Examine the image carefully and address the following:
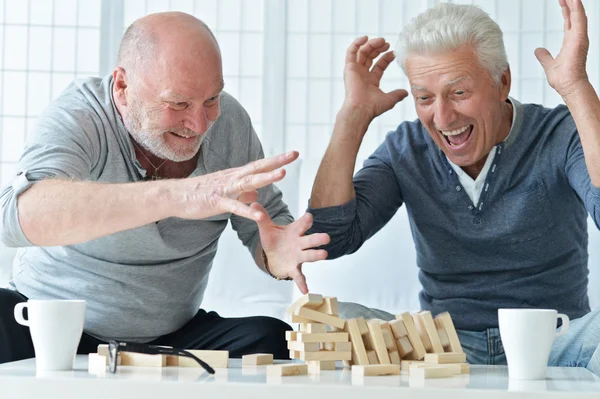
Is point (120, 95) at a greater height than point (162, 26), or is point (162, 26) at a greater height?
point (162, 26)

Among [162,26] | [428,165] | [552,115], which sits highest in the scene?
[162,26]

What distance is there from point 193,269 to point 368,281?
0.70 meters

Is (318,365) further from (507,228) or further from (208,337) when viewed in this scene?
(507,228)

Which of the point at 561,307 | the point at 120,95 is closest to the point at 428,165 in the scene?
the point at 561,307

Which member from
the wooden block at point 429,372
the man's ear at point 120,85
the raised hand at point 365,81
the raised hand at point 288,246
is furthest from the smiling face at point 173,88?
the wooden block at point 429,372

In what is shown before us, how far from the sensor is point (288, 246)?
1.70 meters

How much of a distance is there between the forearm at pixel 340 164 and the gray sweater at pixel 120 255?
5.1 inches

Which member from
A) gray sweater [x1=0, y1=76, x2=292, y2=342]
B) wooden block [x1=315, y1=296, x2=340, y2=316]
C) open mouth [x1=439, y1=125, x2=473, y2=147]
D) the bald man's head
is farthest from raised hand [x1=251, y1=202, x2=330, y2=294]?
open mouth [x1=439, y1=125, x2=473, y2=147]

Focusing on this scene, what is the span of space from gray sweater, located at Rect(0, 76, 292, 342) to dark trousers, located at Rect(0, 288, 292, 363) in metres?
0.05

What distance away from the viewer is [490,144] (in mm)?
2139

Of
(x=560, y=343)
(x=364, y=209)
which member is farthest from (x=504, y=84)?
(x=560, y=343)

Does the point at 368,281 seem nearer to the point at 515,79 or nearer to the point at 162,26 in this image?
the point at 162,26

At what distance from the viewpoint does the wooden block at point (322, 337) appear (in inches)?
52.7

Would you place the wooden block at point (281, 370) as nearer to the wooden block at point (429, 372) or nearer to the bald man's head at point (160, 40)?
the wooden block at point (429, 372)
